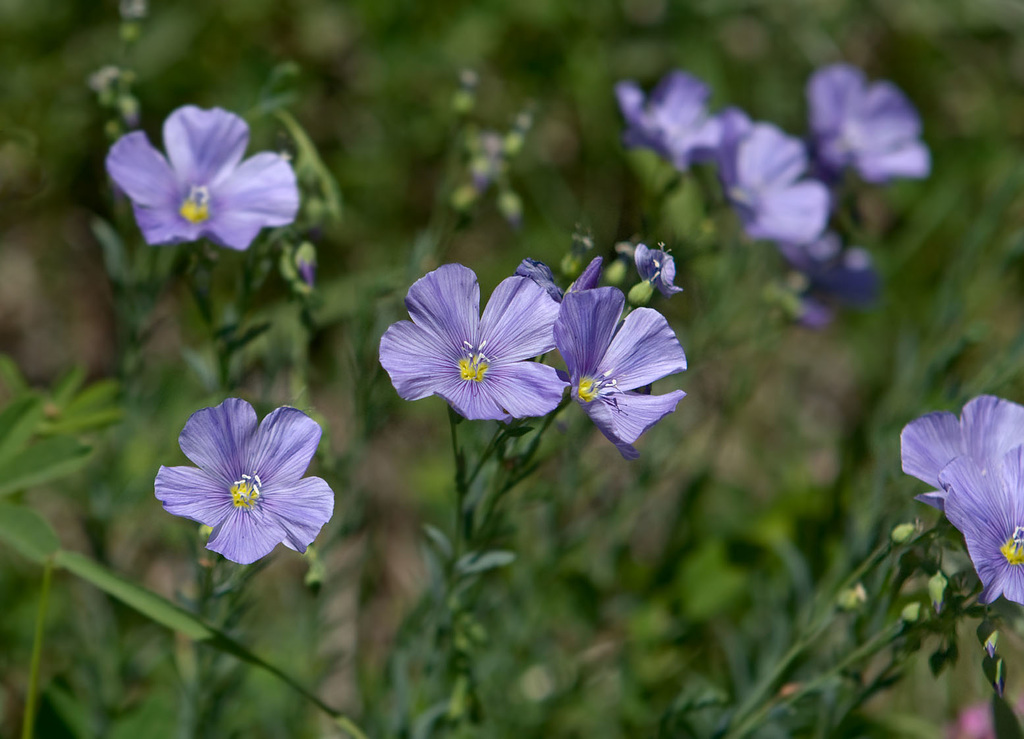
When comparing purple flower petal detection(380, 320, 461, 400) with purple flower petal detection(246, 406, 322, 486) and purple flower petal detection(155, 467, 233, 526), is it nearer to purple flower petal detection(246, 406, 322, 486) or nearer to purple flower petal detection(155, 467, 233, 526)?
purple flower petal detection(246, 406, 322, 486)

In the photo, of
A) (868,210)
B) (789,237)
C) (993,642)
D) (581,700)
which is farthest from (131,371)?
(868,210)

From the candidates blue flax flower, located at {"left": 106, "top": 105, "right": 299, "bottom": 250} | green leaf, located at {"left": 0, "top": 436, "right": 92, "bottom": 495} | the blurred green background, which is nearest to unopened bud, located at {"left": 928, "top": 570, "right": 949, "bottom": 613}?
the blurred green background

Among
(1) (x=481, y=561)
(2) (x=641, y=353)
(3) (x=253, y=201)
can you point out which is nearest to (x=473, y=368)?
(2) (x=641, y=353)

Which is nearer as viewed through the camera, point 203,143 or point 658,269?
point 658,269

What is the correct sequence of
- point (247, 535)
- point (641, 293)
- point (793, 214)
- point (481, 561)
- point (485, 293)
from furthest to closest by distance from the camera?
point (485, 293)
point (793, 214)
point (481, 561)
point (641, 293)
point (247, 535)

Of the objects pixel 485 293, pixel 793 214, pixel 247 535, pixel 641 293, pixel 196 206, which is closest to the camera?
pixel 247 535

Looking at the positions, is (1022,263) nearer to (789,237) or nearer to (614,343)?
(789,237)

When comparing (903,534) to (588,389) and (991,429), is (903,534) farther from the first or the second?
(588,389)
